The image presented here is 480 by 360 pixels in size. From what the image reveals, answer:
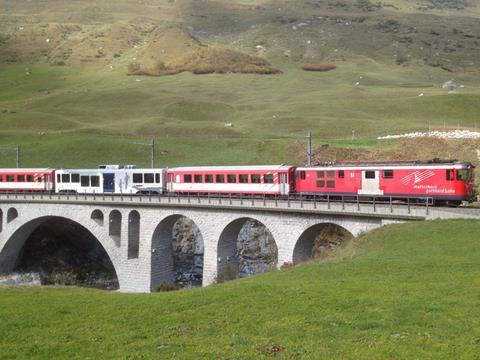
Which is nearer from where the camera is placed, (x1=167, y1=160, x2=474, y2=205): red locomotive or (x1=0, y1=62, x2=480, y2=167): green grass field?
(x1=167, y1=160, x2=474, y2=205): red locomotive

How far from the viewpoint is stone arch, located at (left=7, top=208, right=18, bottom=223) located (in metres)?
55.6

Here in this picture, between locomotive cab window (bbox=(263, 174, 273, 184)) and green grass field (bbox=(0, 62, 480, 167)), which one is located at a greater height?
green grass field (bbox=(0, 62, 480, 167))

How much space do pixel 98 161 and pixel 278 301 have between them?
207 ft

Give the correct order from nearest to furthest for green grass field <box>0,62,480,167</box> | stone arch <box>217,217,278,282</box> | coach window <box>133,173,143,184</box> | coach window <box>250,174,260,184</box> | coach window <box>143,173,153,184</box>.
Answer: stone arch <box>217,217,278,282</box> → coach window <box>250,174,260,184</box> → coach window <box>143,173,153,184</box> → coach window <box>133,173,143,184</box> → green grass field <box>0,62,480,167</box>

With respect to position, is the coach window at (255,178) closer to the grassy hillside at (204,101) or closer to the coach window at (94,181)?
the coach window at (94,181)

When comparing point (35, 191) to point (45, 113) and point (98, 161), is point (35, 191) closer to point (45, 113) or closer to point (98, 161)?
point (98, 161)

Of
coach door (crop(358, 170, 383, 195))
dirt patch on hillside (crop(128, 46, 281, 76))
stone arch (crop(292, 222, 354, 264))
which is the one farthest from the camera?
dirt patch on hillside (crop(128, 46, 281, 76))

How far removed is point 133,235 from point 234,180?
10.7 meters

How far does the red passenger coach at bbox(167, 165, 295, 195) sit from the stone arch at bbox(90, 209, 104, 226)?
681 cm

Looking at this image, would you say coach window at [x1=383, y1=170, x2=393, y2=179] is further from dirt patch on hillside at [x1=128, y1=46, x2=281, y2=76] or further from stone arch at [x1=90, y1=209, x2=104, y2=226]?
dirt patch on hillside at [x1=128, y1=46, x2=281, y2=76]

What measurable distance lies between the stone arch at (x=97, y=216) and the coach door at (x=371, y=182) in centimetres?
2497

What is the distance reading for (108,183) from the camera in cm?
5450

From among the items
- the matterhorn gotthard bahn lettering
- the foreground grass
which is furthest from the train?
the foreground grass

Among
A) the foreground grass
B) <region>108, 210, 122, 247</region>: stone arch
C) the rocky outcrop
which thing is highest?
<region>108, 210, 122, 247</region>: stone arch
